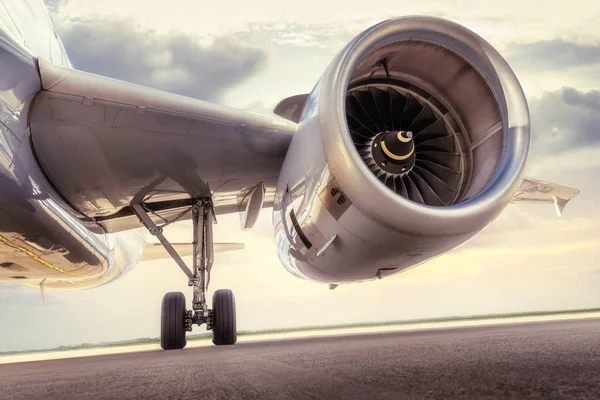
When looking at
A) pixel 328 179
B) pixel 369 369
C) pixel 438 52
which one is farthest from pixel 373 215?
pixel 438 52

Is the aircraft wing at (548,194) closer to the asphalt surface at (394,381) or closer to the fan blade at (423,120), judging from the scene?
the fan blade at (423,120)

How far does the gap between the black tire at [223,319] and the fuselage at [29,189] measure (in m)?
1.88

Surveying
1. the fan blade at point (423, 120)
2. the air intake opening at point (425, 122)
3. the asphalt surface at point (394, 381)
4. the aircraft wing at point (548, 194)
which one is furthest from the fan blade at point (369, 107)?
the aircraft wing at point (548, 194)

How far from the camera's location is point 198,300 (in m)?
6.70

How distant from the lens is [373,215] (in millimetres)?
3598

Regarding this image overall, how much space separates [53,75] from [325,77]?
2.43 m

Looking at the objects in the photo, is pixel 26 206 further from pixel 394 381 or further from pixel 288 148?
pixel 394 381

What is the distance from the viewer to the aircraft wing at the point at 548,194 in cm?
663

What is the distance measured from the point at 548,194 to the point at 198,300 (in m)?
4.85

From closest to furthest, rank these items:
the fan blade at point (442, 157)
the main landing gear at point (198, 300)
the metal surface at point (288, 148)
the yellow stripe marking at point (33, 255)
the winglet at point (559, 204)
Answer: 1. the metal surface at point (288, 148)
2. the fan blade at point (442, 157)
3. the yellow stripe marking at point (33, 255)
4. the main landing gear at point (198, 300)
5. the winglet at point (559, 204)

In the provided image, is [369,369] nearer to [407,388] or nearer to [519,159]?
[407,388]

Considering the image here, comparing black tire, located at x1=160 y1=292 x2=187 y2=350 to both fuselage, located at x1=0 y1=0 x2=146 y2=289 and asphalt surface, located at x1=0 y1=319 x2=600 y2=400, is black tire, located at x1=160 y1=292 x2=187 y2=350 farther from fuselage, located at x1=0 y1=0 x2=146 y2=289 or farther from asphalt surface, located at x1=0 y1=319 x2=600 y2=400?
asphalt surface, located at x1=0 y1=319 x2=600 y2=400

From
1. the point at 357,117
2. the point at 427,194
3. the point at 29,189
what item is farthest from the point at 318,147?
the point at 29,189

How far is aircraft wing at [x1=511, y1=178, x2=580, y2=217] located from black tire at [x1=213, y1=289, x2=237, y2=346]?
13.7ft
